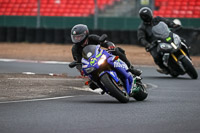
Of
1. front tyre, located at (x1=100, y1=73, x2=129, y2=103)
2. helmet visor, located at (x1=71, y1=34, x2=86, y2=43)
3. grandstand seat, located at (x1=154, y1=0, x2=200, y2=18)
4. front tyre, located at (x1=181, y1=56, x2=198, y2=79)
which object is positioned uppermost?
helmet visor, located at (x1=71, y1=34, x2=86, y2=43)

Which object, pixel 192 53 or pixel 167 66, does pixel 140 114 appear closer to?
pixel 167 66

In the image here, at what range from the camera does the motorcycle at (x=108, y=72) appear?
416 inches

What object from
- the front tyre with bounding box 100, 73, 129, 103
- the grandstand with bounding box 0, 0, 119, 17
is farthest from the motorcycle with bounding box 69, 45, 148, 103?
the grandstand with bounding box 0, 0, 119, 17

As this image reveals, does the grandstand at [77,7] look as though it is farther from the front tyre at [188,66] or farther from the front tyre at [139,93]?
the front tyre at [139,93]

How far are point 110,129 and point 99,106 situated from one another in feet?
8.40

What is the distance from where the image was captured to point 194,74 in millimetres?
16531

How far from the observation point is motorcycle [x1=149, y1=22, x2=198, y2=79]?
1658cm

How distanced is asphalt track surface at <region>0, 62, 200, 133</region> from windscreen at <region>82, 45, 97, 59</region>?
0.77 m

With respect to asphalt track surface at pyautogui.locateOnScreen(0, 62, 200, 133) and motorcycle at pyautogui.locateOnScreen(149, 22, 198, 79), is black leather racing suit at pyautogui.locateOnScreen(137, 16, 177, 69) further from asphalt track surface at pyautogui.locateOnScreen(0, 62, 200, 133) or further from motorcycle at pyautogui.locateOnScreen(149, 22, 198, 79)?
asphalt track surface at pyautogui.locateOnScreen(0, 62, 200, 133)

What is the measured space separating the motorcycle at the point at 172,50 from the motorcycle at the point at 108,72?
5.57m

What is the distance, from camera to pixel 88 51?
35.6 ft

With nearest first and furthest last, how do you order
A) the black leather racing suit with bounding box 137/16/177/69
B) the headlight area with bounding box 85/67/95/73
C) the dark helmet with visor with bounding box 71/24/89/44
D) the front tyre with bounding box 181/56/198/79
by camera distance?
the headlight area with bounding box 85/67/95/73 < the dark helmet with visor with bounding box 71/24/89/44 < the front tyre with bounding box 181/56/198/79 < the black leather racing suit with bounding box 137/16/177/69

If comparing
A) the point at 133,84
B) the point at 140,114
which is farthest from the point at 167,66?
the point at 140,114

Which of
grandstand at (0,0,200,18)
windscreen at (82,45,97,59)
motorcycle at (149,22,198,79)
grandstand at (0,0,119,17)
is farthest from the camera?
grandstand at (0,0,119,17)
